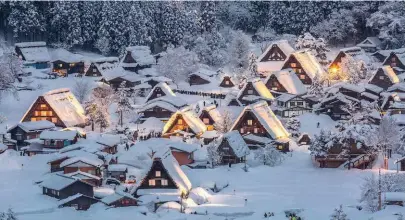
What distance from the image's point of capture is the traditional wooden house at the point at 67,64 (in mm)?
74375

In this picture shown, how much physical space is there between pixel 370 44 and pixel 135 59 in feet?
68.4

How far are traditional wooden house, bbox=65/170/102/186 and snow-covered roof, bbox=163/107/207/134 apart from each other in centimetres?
938

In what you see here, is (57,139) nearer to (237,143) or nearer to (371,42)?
(237,143)

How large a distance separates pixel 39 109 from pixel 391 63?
92.4ft

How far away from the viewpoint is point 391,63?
73875 millimetres

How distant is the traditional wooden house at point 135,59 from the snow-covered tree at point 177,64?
5.06ft

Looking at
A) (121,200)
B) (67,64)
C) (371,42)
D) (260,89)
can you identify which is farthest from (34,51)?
(121,200)

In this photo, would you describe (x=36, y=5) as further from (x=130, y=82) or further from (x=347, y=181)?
(x=347, y=181)

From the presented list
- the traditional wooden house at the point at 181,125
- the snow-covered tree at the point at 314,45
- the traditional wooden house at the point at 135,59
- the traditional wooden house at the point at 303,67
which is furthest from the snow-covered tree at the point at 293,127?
the snow-covered tree at the point at 314,45

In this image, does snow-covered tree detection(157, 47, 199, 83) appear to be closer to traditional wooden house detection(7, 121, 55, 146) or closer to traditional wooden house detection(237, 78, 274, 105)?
traditional wooden house detection(237, 78, 274, 105)

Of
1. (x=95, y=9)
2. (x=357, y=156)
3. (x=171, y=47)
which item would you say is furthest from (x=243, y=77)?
(x=357, y=156)

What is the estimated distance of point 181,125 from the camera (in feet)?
190

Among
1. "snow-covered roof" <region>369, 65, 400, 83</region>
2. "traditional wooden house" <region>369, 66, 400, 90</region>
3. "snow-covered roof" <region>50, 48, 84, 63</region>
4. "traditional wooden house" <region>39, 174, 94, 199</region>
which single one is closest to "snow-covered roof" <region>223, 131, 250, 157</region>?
"traditional wooden house" <region>39, 174, 94, 199</region>

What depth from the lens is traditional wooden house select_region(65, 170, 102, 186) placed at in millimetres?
48691
